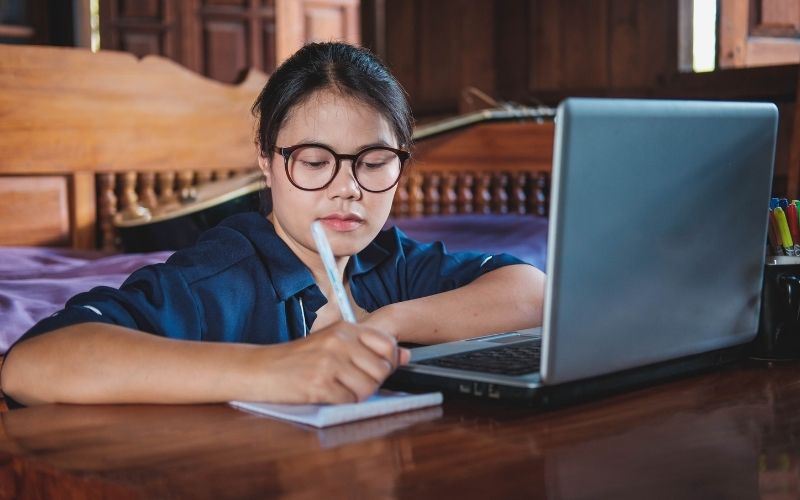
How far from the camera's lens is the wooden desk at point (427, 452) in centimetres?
70

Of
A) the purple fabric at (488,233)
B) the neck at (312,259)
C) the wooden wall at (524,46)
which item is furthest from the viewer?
the wooden wall at (524,46)

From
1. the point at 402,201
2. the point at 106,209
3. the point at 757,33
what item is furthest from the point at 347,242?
the point at 757,33

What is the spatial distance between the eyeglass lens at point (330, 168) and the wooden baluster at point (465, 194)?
218 centimetres

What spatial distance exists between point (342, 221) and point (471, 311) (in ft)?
0.61

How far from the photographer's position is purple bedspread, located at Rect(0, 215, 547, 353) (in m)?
1.79

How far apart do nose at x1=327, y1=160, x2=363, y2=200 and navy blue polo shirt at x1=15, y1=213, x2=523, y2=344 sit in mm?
98

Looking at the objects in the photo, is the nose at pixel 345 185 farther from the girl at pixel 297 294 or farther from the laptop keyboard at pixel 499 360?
the laptop keyboard at pixel 499 360

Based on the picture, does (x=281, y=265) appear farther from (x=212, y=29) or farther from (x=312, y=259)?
(x=212, y=29)

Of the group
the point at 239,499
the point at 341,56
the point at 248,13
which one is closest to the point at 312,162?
the point at 341,56

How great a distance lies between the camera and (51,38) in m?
4.36

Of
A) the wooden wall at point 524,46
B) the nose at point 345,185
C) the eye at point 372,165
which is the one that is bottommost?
the nose at point 345,185

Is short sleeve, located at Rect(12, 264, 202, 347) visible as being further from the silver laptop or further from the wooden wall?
the wooden wall

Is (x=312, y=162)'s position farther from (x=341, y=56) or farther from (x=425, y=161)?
(x=425, y=161)

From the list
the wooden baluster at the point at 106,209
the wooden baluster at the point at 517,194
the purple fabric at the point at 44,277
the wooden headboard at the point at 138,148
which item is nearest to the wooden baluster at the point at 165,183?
the wooden headboard at the point at 138,148
